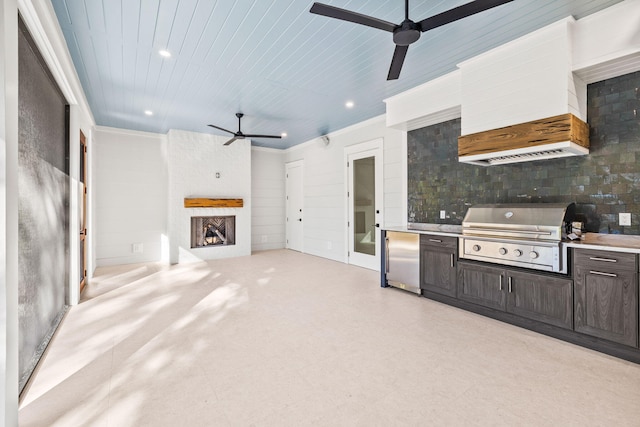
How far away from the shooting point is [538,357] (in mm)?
2400

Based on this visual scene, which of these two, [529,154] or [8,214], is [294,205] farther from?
[8,214]

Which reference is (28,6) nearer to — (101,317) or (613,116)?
(101,317)

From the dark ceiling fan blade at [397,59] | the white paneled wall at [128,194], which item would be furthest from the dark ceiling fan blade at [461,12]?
the white paneled wall at [128,194]

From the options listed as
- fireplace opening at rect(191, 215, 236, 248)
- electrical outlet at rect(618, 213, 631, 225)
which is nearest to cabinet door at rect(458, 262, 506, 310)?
electrical outlet at rect(618, 213, 631, 225)

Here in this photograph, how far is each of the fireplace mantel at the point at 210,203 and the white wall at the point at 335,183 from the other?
1596 millimetres

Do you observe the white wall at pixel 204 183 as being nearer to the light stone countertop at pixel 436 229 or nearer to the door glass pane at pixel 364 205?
the door glass pane at pixel 364 205

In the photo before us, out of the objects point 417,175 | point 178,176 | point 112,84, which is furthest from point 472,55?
point 178,176

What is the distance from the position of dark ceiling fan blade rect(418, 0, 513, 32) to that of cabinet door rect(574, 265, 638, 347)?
2167 mm

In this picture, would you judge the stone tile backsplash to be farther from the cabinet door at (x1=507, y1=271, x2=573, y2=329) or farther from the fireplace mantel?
the fireplace mantel

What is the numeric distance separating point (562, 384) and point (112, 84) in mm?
5327

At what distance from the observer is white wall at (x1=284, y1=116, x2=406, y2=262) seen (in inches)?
197

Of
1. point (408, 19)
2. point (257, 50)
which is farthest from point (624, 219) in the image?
point (257, 50)

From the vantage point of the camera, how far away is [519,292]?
2.96 metres

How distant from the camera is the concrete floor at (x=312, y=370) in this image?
1.75 metres
